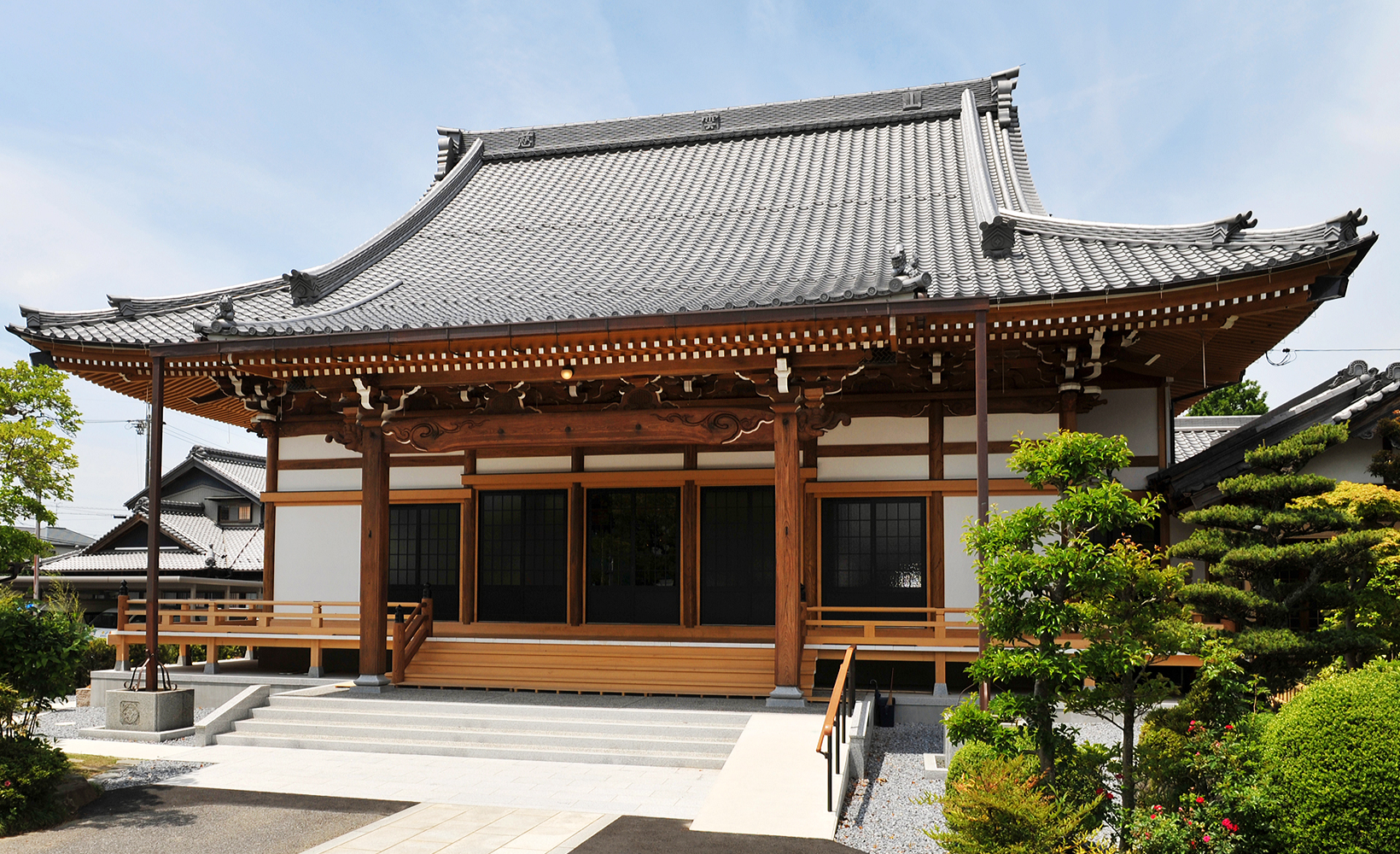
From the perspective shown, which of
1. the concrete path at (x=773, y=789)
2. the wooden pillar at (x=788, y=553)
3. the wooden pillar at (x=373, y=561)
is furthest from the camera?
the wooden pillar at (x=373, y=561)

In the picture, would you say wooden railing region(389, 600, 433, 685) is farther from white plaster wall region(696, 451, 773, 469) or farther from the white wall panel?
the white wall panel

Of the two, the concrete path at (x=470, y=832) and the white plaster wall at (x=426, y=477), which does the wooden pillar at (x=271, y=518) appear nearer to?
the white plaster wall at (x=426, y=477)

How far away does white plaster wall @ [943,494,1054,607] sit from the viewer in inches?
484

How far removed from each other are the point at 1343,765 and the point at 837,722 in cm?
408

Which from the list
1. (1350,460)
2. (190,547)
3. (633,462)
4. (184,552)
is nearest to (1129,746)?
(1350,460)

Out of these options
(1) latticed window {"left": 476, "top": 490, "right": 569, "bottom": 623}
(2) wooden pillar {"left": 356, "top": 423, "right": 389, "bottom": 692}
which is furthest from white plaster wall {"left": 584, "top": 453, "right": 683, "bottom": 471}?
(2) wooden pillar {"left": 356, "top": 423, "right": 389, "bottom": 692}

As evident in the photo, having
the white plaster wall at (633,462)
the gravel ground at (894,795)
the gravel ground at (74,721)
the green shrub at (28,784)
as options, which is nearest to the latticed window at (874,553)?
the gravel ground at (894,795)

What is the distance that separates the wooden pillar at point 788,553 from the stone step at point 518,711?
87 centimetres

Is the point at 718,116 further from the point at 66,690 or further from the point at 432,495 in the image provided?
the point at 66,690

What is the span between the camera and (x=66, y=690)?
8578mm

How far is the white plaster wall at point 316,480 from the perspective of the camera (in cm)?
1479

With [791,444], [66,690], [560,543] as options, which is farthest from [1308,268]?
[66,690]

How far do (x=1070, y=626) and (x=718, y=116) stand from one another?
1515 cm

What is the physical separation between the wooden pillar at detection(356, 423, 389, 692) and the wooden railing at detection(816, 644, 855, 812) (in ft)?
20.0
